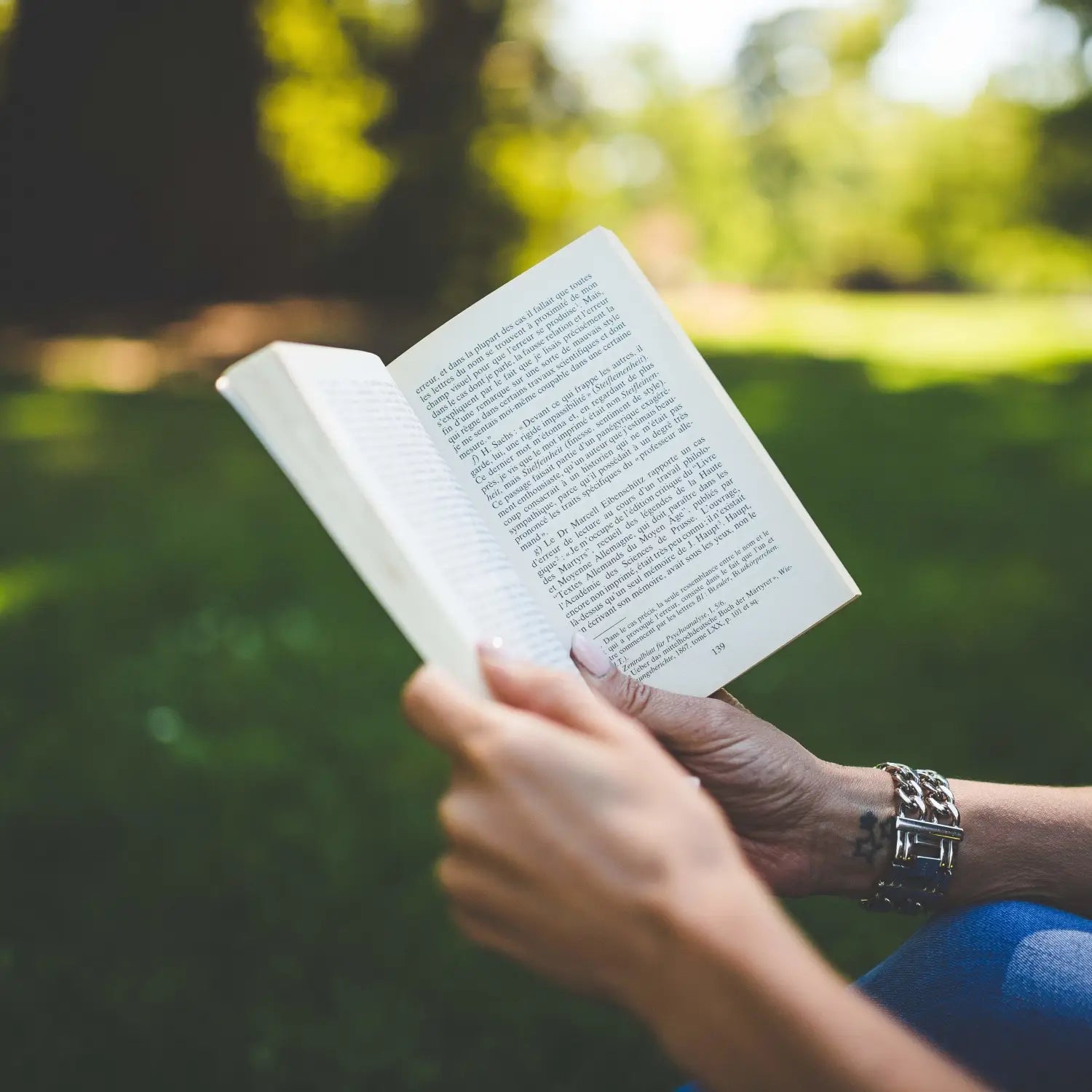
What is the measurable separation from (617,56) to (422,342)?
107 ft

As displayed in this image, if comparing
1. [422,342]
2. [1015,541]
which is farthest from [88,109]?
[422,342]

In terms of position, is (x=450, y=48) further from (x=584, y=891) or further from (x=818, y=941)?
(x=584, y=891)

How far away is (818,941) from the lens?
2.03m

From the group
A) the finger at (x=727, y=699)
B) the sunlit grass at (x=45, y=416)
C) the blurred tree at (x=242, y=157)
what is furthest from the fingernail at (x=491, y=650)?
the blurred tree at (x=242, y=157)

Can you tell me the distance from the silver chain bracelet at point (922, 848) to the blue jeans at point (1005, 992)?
0.16 ft

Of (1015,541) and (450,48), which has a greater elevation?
(450,48)

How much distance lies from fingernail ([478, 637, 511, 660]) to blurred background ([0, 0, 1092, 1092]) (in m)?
1.22

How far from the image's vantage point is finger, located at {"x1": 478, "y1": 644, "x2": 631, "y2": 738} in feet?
2.45

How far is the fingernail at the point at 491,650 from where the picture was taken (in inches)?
32.6

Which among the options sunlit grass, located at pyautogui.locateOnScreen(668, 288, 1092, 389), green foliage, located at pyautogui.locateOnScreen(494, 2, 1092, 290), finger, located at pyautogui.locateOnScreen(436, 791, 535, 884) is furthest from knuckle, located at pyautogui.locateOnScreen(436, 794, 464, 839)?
green foliage, located at pyautogui.locateOnScreen(494, 2, 1092, 290)

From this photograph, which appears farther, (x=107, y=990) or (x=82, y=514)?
(x=82, y=514)

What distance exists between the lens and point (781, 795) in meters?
1.23

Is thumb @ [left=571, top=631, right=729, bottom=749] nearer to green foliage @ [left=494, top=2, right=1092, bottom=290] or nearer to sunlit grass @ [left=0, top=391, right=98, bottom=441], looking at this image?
sunlit grass @ [left=0, top=391, right=98, bottom=441]

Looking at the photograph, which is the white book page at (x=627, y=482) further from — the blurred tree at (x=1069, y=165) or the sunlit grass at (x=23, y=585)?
the blurred tree at (x=1069, y=165)
